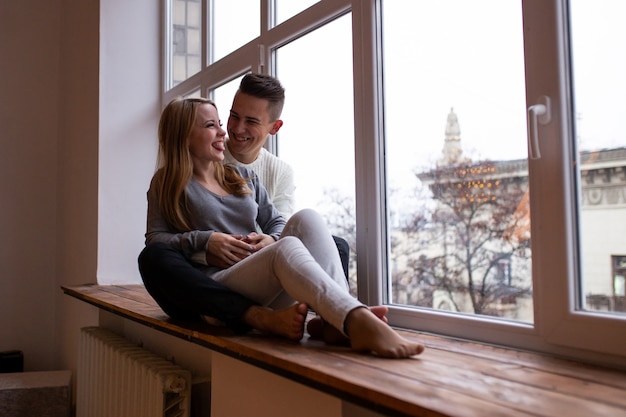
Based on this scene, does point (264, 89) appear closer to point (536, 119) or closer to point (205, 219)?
point (205, 219)

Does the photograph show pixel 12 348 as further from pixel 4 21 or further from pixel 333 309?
pixel 333 309

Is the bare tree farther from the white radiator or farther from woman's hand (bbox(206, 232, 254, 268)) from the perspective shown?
the white radiator

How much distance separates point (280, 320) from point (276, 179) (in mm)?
746

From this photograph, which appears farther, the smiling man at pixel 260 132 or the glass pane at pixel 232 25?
the glass pane at pixel 232 25

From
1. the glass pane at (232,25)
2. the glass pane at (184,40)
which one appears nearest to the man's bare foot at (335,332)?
the glass pane at (232,25)

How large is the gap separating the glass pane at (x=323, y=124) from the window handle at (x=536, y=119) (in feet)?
2.19

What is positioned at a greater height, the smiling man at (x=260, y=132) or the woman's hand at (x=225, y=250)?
the smiling man at (x=260, y=132)

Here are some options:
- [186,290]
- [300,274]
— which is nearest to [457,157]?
[300,274]

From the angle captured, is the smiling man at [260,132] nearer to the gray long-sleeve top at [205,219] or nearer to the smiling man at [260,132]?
the smiling man at [260,132]

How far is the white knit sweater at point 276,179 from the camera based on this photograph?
74.5 inches

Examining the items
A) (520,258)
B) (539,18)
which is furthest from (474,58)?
(520,258)

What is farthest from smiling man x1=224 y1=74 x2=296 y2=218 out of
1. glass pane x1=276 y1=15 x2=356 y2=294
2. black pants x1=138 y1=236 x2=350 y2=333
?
black pants x1=138 y1=236 x2=350 y2=333

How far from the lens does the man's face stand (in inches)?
70.3

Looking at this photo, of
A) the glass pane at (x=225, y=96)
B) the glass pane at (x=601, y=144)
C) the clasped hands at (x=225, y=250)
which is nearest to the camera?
the glass pane at (x=601, y=144)
